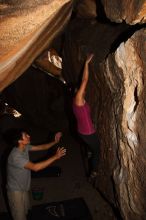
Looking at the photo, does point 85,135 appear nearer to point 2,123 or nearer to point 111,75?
point 111,75

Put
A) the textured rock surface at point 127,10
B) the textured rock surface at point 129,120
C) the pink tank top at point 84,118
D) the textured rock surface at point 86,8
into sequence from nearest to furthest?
1. the textured rock surface at point 127,10
2. the textured rock surface at point 129,120
3. the pink tank top at point 84,118
4. the textured rock surface at point 86,8

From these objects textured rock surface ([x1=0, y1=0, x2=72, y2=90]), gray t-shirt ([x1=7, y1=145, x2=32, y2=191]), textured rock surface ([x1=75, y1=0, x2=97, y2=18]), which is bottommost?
gray t-shirt ([x1=7, y1=145, x2=32, y2=191])

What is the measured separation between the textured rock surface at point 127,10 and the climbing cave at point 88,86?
0.01m

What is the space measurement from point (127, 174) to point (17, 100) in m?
5.00

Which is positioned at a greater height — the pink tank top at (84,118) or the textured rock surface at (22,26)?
the textured rock surface at (22,26)

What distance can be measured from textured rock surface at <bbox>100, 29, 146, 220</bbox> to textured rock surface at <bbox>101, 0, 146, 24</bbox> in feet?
0.54

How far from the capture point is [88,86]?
17.8 ft

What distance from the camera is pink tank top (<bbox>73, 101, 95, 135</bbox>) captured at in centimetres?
455

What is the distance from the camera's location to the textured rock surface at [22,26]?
3.57m

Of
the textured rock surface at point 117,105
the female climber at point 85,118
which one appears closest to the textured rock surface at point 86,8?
the textured rock surface at point 117,105

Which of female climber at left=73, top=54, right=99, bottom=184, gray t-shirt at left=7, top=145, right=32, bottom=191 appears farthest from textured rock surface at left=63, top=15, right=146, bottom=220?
gray t-shirt at left=7, top=145, right=32, bottom=191

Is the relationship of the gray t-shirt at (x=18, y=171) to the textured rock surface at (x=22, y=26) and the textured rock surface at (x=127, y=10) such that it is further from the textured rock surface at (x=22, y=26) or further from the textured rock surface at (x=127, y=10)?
the textured rock surface at (x=127, y=10)

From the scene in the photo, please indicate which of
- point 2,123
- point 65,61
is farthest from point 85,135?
point 2,123

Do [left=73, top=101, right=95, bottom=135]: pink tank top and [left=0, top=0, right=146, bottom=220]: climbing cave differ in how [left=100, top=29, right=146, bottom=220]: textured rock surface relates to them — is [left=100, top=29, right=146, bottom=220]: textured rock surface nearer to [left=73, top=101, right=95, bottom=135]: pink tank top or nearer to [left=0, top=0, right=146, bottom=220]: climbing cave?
[left=0, top=0, right=146, bottom=220]: climbing cave
